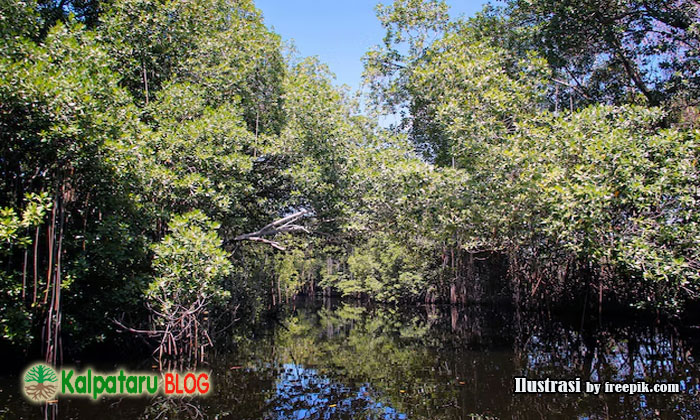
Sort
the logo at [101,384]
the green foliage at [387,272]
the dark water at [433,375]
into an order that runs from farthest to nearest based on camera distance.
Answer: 1. the green foliage at [387,272]
2. the logo at [101,384]
3. the dark water at [433,375]

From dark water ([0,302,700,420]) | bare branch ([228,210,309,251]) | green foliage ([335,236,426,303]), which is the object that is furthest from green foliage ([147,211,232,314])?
green foliage ([335,236,426,303])

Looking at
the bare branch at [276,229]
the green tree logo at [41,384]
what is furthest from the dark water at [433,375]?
the bare branch at [276,229]

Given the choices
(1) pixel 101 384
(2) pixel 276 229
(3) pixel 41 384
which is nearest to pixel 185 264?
(1) pixel 101 384

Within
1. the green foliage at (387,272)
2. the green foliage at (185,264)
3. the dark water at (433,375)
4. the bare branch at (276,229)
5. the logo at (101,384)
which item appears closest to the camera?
the dark water at (433,375)

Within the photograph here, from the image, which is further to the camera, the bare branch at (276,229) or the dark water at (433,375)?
the bare branch at (276,229)

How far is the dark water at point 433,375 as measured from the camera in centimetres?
469

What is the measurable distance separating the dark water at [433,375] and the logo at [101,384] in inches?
7.5

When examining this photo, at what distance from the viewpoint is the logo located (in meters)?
5.30

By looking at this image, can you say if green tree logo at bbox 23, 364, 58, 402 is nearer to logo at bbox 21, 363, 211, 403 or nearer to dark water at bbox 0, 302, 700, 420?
logo at bbox 21, 363, 211, 403

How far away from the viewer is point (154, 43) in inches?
319

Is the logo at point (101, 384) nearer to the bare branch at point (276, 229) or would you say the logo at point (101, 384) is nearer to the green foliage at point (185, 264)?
the green foliage at point (185, 264)

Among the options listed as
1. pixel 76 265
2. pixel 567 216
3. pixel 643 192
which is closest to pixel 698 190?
pixel 643 192

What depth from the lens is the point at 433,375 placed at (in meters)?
6.38

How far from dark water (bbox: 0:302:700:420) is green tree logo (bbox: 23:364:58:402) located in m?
0.15
